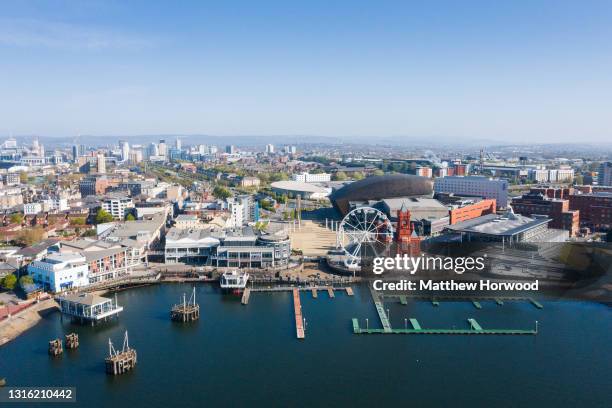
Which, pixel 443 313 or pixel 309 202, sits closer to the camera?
pixel 443 313

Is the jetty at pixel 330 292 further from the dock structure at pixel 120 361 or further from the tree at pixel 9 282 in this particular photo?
the tree at pixel 9 282

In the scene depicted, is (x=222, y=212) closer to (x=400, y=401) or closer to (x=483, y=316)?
(x=483, y=316)

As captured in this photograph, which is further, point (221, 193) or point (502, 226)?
point (221, 193)

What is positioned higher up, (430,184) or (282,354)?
(430,184)

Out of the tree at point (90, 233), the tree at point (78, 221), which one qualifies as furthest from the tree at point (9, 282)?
the tree at point (78, 221)

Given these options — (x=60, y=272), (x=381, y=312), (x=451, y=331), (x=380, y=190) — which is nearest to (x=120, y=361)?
(x=60, y=272)

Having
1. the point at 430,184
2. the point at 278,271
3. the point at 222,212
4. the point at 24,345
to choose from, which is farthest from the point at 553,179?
the point at 24,345

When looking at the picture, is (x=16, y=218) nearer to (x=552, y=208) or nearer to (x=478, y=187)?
(x=552, y=208)
